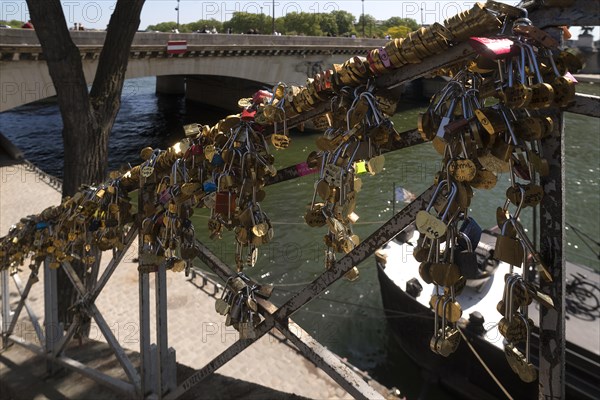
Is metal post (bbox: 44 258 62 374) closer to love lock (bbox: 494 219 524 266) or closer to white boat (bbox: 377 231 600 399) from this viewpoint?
love lock (bbox: 494 219 524 266)

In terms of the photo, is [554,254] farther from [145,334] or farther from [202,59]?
[202,59]

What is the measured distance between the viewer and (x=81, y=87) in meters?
5.22

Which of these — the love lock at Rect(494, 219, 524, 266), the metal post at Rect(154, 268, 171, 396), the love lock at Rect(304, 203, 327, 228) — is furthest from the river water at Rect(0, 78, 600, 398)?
the metal post at Rect(154, 268, 171, 396)

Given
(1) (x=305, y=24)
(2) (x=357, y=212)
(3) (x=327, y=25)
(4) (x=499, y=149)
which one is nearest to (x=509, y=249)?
(4) (x=499, y=149)

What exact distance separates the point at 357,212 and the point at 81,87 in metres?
11.2

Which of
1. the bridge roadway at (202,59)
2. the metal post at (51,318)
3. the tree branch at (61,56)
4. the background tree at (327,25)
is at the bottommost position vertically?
the metal post at (51,318)

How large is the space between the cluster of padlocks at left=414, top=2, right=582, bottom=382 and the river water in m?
0.23

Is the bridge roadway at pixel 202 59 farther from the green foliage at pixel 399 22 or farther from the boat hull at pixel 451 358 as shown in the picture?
the green foliage at pixel 399 22

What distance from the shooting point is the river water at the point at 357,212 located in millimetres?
9839

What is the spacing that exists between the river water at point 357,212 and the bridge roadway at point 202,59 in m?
4.72

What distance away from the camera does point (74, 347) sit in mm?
4305

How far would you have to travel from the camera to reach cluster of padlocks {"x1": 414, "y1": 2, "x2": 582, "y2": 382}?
946 millimetres

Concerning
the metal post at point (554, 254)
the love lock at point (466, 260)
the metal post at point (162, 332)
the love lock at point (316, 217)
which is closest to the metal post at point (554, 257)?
the metal post at point (554, 254)

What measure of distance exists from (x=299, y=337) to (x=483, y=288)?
774 cm
